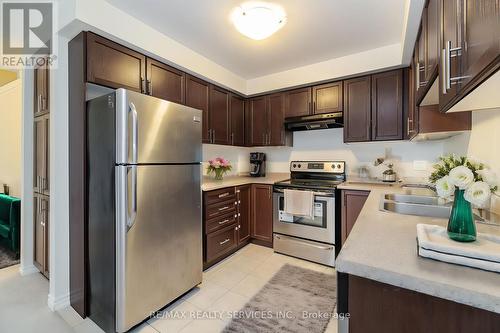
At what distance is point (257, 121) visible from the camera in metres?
3.47

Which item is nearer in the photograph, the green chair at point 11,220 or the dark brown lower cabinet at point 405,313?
the dark brown lower cabinet at point 405,313

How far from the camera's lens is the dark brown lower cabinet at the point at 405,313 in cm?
60

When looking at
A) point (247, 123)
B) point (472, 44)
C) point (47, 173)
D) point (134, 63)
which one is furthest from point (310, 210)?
point (47, 173)

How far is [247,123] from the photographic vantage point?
354cm

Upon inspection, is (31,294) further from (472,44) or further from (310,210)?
(472,44)

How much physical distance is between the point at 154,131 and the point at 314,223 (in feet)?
6.56

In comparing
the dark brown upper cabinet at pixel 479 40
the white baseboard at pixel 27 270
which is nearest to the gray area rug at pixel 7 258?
the white baseboard at pixel 27 270

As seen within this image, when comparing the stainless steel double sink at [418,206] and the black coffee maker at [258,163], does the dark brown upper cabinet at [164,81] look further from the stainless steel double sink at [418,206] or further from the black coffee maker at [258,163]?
the stainless steel double sink at [418,206]

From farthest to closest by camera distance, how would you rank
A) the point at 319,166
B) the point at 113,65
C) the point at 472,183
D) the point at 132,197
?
the point at 319,166
the point at 113,65
the point at 132,197
the point at 472,183

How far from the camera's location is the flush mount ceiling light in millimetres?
1727

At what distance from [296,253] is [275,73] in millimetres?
2419

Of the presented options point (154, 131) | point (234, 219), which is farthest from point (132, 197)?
point (234, 219)

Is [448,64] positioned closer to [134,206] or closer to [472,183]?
[472,183]
